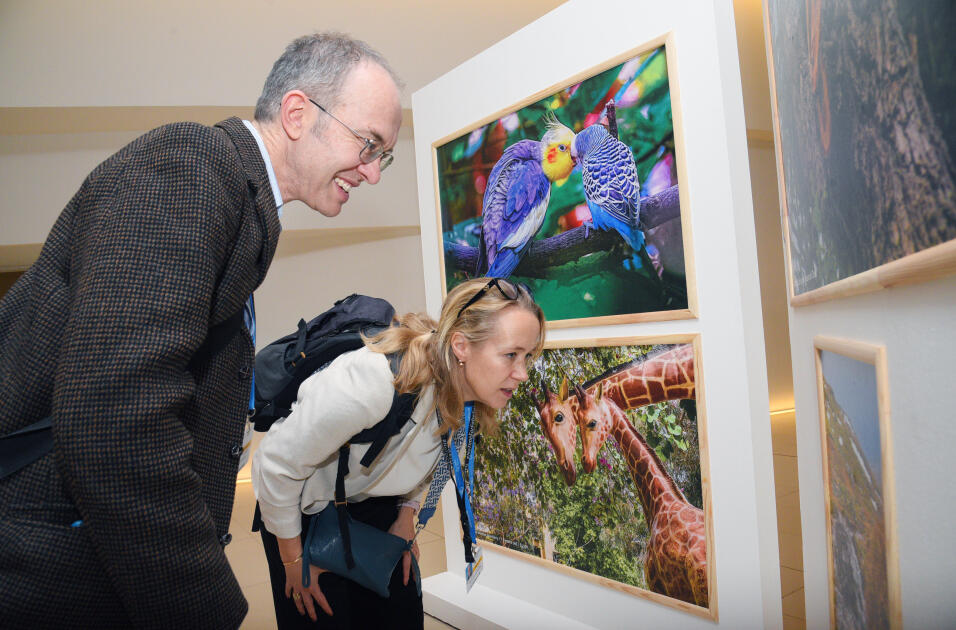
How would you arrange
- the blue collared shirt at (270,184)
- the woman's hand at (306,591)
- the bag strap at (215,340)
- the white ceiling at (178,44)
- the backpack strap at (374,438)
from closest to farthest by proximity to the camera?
the bag strap at (215,340) → the blue collared shirt at (270,184) → the backpack strap at (374,438) → the woman's hand at (306,591) → the white ceiling at (178,44)

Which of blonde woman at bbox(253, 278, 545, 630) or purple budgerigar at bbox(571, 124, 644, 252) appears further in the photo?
purple budgerigar at bbox(571, 124, 644, 252)

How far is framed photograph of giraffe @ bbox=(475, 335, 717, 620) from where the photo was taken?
2.86 meters

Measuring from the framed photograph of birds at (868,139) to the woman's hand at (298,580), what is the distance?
182 cm

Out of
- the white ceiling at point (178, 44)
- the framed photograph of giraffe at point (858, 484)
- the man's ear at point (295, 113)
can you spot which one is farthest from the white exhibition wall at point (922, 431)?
the white ceiling at point (178, 44)

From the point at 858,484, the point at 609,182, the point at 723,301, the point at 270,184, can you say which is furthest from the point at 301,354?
the point at 858,484

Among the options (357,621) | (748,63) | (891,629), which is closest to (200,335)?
(891,629)

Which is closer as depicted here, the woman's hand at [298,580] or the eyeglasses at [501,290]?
the woman's hand at [298,580]

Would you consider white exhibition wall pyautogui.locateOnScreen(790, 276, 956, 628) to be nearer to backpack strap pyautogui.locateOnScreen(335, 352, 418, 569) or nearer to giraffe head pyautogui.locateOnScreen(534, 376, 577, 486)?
backpack strap pyautogui.locateOnScreen(335, 352, 418, 569)

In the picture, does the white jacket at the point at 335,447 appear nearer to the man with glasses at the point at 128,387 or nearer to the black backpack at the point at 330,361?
the black backpack at the point at 330,361

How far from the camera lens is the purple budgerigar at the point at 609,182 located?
300cm

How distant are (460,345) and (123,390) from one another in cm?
163

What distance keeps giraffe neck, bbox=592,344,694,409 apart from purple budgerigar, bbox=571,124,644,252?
476 millimetres

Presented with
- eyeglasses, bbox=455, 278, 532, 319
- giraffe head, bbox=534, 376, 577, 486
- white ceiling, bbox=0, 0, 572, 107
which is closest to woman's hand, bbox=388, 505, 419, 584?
eyeglasses, bbox=455, 278, 532, 319

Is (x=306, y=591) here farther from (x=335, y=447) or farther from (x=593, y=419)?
(x=593, y=419)
